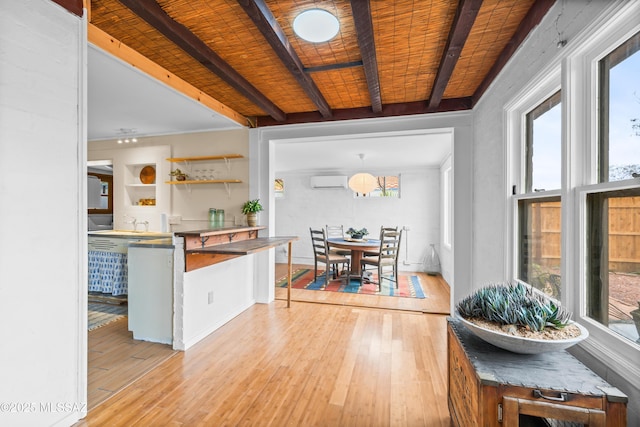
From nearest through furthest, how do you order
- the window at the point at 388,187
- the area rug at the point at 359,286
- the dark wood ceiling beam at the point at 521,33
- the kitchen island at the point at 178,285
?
the dark wood ceiling beam at the point at 521,33, the kitchen island at the point at 178,285, the area rug at the point at 359,286, the window at the point at 388,187

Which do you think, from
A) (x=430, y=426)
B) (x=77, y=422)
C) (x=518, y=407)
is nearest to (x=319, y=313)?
(x=430, y=426)

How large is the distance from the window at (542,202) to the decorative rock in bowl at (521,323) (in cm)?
50

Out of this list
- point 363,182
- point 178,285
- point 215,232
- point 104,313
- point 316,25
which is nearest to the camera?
point 316,25

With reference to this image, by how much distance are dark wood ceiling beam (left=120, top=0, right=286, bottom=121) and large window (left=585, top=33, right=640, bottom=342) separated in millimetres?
2278

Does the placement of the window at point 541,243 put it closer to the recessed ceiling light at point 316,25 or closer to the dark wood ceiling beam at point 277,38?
the recessed ceiling light at point 316,25

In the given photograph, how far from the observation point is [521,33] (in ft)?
6.17

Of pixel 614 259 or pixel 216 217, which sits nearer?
pixel 614 259

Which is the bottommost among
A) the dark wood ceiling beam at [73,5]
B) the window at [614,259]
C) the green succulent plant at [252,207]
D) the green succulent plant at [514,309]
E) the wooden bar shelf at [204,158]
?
Answer: the green succulent plant at [514,309]

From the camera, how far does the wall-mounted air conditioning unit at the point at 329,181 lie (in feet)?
21.4

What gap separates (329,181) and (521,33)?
4852 mm

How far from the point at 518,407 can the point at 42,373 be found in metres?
2.10

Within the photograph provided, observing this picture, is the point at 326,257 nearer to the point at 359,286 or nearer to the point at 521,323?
the point at 359,286

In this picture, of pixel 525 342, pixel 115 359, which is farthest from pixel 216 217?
pixel 525 342

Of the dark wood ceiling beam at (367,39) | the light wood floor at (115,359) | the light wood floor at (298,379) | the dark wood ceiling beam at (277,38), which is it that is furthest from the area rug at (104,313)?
the dark wood ceiling beam at (367,39)
